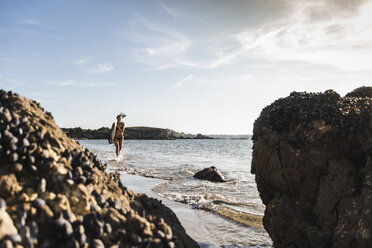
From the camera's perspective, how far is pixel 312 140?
5.68 meters

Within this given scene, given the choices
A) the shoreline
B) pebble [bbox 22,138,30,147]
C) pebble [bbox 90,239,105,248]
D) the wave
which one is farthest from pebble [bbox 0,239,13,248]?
the wave

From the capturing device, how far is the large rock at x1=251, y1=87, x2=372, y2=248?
4.70 meters

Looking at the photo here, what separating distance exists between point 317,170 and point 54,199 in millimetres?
4675

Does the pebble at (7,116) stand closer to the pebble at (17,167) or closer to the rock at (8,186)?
the pebble at (17,167)

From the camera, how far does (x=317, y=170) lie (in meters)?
5.48

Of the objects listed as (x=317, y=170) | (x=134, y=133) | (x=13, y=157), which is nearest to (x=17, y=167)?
(x=13, y=157)

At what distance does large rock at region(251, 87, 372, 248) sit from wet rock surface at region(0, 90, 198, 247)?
2.97 meters

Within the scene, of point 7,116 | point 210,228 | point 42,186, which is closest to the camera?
point 42,186

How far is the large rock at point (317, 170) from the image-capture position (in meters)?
4.70

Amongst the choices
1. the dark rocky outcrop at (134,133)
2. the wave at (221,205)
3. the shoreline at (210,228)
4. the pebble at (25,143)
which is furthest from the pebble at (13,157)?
the dark rocky outcrop at (134,133)

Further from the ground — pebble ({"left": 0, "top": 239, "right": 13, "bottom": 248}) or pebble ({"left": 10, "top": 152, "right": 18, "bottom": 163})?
pebble ({"left": 10, "top": 152, "right": 18, "bottom": 163})

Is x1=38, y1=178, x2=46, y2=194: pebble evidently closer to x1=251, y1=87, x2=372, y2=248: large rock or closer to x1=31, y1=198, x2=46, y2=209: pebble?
x1=31, y1=198, x2=46, y2=209: pebble

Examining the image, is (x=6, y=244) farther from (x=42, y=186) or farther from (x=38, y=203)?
(x=42, y=186)

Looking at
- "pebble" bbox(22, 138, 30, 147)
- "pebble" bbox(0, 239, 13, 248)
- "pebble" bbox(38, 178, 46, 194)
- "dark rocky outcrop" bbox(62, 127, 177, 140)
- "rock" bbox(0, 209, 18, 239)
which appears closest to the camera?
"pebble" bbox(0, 239, 13, 248)
